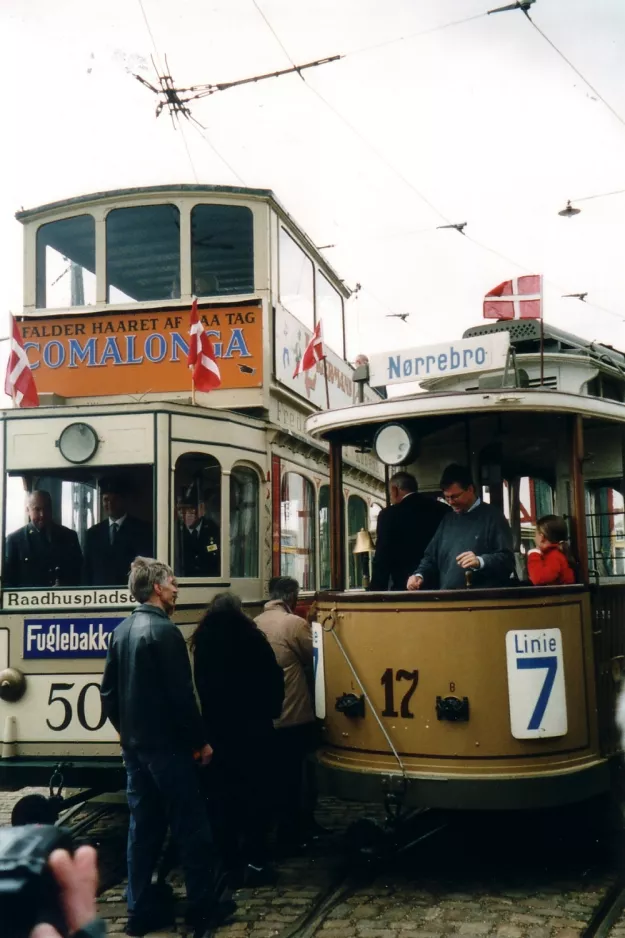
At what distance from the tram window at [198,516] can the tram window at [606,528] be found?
2777 millimetres

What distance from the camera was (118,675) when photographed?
17.4 feet

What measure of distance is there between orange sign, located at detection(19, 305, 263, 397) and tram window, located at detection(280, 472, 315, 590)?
1095 mm

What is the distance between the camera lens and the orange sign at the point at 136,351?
8.58 metres

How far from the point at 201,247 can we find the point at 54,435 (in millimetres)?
2633

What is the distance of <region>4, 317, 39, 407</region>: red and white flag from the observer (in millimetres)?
8289

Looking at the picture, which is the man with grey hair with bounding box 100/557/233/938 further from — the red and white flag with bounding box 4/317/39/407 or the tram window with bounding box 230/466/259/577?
the red and white flag with bounding box 4/317/39/407

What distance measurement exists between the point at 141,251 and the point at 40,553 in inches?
128

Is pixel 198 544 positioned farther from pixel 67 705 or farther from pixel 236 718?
pixel 236 718

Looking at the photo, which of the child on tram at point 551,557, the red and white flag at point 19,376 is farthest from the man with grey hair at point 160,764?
the red and white flag at point 19,376

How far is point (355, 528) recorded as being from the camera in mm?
11727

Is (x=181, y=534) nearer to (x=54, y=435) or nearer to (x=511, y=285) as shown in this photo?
(x=54, y=435)

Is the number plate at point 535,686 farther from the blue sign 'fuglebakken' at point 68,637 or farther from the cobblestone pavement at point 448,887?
the blue sign 'fuglebakken' at point 68,637

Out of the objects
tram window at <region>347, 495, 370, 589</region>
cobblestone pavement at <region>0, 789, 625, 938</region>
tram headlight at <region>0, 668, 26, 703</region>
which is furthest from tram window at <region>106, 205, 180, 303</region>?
cobblestone pavement at <region>0, 789, 625, 938</region>

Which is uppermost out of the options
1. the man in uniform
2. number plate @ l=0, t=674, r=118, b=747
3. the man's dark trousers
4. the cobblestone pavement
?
the man in uniform
